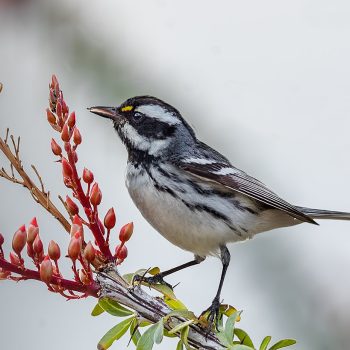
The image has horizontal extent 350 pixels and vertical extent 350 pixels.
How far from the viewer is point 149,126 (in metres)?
4.35

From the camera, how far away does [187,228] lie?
3975mm

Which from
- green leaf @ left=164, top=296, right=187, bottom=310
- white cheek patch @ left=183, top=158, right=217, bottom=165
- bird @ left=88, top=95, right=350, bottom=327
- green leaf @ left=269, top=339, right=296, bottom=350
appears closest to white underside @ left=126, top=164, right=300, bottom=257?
bird @ left=88, top=95, right=350, bottom=327

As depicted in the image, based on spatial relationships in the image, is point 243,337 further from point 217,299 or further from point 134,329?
point 217,299

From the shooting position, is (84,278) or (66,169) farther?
(66,169)

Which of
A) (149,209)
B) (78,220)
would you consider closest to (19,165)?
(78,220)

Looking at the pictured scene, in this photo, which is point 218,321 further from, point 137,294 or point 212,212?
point 212,212

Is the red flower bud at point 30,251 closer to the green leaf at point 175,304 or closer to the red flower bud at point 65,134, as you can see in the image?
the red flower bud at point 65,134

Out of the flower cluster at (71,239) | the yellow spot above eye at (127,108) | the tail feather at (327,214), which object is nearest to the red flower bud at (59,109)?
the flower cluster at (71,239)

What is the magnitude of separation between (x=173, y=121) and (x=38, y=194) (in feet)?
7.79

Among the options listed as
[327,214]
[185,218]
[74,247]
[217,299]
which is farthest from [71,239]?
[327,214]

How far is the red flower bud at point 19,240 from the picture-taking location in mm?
2090

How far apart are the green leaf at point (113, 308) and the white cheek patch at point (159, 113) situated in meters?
2.12

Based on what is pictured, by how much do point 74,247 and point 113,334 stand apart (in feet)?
1.23

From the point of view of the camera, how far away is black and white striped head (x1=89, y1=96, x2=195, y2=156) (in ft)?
13.9
